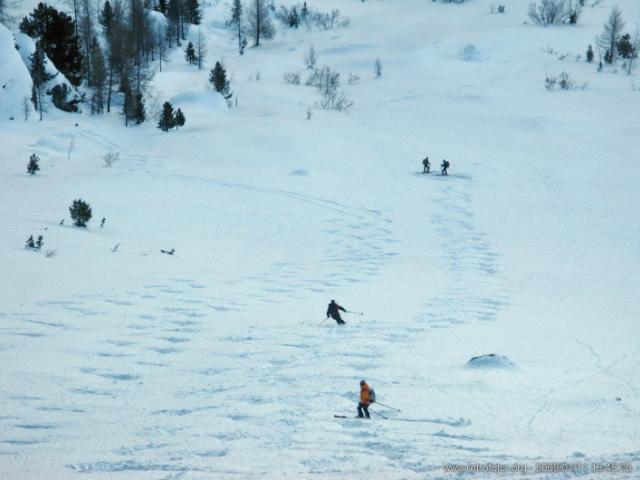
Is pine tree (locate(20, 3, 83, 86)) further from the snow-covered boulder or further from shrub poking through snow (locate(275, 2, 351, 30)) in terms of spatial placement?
shrub poking through snow (locate(275, 2, 351, 30))

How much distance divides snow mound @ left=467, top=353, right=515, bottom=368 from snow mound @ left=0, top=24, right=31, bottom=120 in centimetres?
3037

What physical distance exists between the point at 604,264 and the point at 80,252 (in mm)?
14722

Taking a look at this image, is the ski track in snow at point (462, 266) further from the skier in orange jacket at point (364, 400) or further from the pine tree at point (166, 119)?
the pine tree at point (166, 119)

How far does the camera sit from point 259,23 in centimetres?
6469

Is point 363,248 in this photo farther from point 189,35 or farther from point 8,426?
point 189,35

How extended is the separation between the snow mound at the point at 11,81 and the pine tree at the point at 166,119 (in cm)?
714

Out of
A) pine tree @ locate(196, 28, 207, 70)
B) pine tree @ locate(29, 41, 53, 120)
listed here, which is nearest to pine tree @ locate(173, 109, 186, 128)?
pine tree @ locate(29, 41, 53, 120)

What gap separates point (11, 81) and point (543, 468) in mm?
33833

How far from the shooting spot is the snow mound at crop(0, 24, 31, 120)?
32250 mm

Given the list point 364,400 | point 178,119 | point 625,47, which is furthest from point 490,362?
point 625,47

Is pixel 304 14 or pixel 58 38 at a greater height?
pixel 304 14

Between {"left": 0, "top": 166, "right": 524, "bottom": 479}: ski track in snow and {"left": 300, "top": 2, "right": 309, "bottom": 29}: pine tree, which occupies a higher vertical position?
{"left": 300, "top": 2, "right": 309, "bottom": 29}: pine tree

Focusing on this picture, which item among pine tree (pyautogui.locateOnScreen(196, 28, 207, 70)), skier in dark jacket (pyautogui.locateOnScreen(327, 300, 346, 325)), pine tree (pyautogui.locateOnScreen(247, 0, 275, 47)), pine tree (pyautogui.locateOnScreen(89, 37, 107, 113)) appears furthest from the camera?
pine tree (pyautogui.locateOnScreen(247, 0, 275, 47))

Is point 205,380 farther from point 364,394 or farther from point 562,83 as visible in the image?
point 562,83
